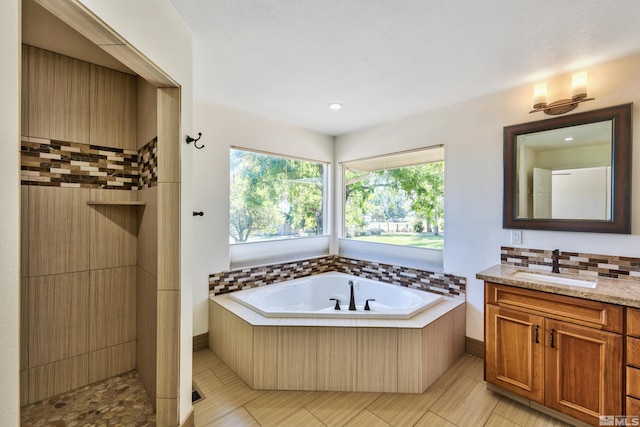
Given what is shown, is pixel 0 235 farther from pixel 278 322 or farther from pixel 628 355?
pixel 628 355

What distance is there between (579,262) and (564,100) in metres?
1.20

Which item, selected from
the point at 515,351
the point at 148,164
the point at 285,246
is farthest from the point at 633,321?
the point at 148,164

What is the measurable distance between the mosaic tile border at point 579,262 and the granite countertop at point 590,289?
5 cm

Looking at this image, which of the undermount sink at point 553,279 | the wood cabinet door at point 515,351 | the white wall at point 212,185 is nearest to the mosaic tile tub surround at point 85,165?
the white wall at point 212,185

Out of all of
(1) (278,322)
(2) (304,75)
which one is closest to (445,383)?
(1) (278,322)

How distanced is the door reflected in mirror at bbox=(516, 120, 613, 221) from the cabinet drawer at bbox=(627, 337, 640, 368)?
33.6 inches

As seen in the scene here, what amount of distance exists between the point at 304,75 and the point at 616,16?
1816 mm

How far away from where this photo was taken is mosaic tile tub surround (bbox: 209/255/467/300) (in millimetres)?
2760

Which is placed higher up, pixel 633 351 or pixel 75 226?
pixel 75 226

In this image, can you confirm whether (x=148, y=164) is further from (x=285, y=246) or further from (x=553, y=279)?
(x=553, y=279)

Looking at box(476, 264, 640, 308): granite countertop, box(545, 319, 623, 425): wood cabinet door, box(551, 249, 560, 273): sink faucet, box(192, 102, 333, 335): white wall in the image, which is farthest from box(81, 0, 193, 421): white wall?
box(551, 249, 560, 273): sink faucet

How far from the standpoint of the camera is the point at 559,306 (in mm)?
1755

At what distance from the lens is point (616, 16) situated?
1487 mm

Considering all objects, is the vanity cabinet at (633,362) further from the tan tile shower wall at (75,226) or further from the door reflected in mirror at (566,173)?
the tan tile shower wall at (75,226)
